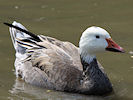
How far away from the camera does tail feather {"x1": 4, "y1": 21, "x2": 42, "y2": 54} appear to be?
10547 millimetres

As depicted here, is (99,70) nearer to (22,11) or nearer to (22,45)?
(22,45)

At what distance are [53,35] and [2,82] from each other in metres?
3.00

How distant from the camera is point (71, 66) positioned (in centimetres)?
980

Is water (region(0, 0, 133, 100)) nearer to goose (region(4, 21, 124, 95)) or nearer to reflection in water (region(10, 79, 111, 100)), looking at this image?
reflection in water (region(10, 79, 111, 100))

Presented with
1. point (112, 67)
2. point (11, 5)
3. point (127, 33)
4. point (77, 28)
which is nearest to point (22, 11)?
point (11, 5)

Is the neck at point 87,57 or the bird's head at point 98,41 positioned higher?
the bird's head at point 98,41

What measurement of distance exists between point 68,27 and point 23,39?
275 cm

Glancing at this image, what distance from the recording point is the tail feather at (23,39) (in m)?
10.5

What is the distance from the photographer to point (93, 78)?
9.66 meters

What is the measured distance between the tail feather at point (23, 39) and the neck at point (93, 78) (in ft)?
4.43

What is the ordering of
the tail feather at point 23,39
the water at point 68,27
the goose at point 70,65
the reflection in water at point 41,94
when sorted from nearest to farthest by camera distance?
the reflection in water at point 41,94 → the goose at point 70,65 → the water at point 68,27 → the tail feather at point 23,39

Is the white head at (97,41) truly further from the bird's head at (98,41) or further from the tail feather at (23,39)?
the tail feather at (23,39)

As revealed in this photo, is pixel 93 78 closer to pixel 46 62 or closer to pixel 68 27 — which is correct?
pixel 46 62

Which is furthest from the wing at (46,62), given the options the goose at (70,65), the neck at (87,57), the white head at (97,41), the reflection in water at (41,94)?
the white head at (97,41)
